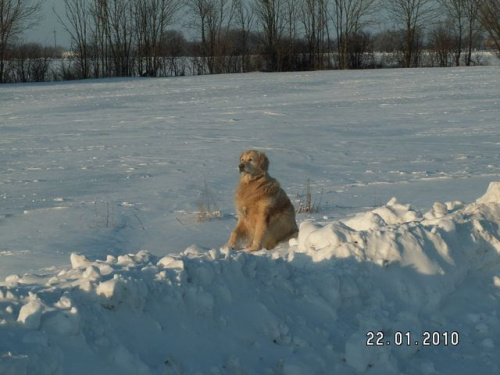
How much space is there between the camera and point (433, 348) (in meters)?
4.78

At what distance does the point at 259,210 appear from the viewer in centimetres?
741

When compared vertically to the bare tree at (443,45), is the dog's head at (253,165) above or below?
below

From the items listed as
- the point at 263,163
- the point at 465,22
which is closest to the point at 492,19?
the point at 465,22

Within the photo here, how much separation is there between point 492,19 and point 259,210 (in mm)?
40125

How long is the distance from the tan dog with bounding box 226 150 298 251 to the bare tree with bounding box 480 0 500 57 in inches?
1534

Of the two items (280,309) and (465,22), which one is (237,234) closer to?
(280,309)

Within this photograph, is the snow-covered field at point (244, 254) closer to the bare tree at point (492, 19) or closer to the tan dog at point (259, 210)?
the tan dog at point (259, 210)

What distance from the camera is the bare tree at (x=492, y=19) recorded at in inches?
1692

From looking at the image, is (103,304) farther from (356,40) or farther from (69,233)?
(356,40)

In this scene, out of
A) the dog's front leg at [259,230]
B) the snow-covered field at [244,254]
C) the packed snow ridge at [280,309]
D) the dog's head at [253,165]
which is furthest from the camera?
the dog's head at [253,165]

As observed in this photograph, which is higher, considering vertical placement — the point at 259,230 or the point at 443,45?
the point at 443,45

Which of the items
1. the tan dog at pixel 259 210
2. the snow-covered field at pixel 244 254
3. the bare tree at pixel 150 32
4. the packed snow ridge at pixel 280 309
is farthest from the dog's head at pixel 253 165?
the bare tree at pixel 150 32

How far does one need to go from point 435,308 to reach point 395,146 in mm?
10255

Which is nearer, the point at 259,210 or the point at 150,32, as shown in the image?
the point at 259,210
